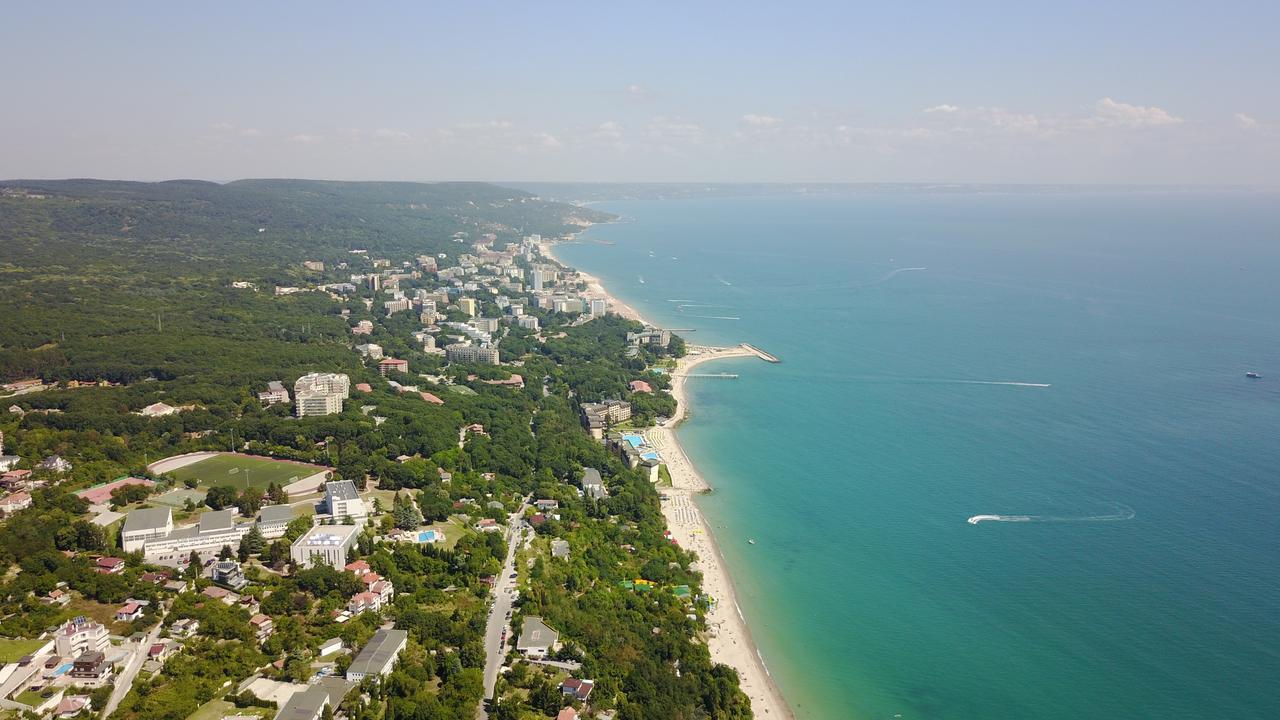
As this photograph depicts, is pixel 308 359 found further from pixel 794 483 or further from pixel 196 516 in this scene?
pixel 794 483

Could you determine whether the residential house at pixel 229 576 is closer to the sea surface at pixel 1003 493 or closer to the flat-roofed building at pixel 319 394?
the sea surface at pixel 1003 493

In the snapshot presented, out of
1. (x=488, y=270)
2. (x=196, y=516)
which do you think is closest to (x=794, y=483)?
Result: (x=196, y=516)

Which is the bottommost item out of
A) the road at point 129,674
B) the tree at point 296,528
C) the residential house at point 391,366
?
the road at point 129,674

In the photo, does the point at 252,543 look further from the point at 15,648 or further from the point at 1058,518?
the point at 1058,518

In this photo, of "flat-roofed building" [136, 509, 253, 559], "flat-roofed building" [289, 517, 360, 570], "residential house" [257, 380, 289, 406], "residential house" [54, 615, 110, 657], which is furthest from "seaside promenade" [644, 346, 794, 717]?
"residential house" [257, 380, 289, 406]

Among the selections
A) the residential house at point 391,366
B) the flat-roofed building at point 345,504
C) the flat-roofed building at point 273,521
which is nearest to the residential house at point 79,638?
the flat-roofed building at point 273,521

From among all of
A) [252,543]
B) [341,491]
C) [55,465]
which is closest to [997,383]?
[341,491]
